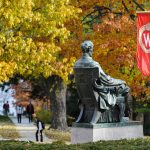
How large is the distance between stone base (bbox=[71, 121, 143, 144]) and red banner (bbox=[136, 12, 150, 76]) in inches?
80.6

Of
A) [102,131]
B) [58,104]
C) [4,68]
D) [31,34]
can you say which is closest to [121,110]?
[102,131]

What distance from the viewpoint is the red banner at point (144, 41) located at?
1449 cm

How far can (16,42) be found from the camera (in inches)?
787

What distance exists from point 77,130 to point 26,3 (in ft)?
19.0

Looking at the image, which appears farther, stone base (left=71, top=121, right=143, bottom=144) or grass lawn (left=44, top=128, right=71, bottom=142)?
grass lawn (left=44, top=128, right=71, bottom=142)

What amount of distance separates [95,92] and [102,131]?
1116 mm

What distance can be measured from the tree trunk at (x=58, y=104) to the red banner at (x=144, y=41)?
16234 mm

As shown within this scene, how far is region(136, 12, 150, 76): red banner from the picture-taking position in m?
14.5

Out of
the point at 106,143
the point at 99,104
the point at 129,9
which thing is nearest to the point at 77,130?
the point at 99,104

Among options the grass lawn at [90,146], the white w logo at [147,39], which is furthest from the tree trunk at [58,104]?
the grass lawn at [90,146]

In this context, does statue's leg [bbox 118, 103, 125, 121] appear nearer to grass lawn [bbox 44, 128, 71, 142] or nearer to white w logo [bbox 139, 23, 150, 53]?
white w logo [bbox 139, 23, 150, 53]

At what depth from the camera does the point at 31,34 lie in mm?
21344

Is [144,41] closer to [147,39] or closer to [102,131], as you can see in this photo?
[147,39]

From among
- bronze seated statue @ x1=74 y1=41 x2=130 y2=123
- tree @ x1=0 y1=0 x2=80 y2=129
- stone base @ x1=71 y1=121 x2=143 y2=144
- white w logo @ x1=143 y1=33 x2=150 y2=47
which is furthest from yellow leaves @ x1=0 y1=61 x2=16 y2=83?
white w logo @ x1=143 y1=33 x2=150 y2=47
